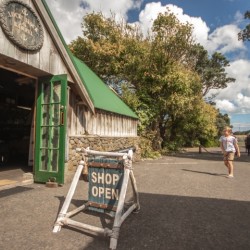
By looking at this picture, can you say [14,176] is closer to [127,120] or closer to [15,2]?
[15,2]

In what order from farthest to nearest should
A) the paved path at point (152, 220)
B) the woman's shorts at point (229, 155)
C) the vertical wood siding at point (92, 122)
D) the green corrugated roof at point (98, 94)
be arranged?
1. the green corrugated roof at point (98, 94)
2. the vertical wood siding at point (92, 122)
3. the woman's shorts at point (229, 155)
4. the paved path at point (152, 220)

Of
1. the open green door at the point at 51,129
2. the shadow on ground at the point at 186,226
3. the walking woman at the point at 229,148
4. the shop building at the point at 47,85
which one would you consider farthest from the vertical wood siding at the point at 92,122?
the walking woman at the point at 229,148

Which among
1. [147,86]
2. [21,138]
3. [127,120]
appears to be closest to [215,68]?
[147,86]

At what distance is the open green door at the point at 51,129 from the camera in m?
7.48

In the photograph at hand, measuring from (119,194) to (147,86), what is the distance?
1620 cm

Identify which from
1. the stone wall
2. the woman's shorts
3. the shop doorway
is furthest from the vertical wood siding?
the woman's shorts

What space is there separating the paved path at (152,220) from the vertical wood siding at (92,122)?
3149 millimetres

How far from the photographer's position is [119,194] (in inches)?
168

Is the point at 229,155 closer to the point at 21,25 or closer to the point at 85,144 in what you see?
the point at 85,144

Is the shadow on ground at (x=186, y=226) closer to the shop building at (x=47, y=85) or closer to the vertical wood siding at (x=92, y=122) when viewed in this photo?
the shop building at (x=47, y=85)

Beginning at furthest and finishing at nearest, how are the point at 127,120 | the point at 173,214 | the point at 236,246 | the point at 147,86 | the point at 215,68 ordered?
the point at 215,68 → the point at 147,86 → the point at 127,120 → the point at 173,214 → the point at 236,246

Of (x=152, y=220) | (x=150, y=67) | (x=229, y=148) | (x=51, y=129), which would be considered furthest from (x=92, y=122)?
(x=150, y=67)

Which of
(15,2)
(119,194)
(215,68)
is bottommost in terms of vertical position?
(119,194)

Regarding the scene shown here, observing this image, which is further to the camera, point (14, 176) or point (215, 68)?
point (215, 68)
